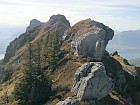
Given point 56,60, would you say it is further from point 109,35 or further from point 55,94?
point 109,35

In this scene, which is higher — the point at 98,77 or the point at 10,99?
the point at 98,77

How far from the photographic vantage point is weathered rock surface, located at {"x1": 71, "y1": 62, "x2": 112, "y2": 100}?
7107 cm

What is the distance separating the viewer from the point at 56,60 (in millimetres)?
100312

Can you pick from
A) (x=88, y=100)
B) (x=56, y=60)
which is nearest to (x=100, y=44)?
(x=56, y=60)

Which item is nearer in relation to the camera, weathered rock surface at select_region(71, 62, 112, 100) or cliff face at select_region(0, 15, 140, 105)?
weathered rock surface at select_region(71, 62, 112, 100)

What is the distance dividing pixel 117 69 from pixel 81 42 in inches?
548

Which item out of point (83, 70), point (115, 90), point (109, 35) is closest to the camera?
point (83, 70)

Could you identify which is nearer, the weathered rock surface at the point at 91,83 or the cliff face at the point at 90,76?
the weathered rock surface at the point at 91,83

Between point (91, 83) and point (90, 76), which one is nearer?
point (91, 83)

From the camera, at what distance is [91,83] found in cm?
7194

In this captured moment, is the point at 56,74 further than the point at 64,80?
Yes

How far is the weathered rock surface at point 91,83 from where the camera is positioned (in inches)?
2798

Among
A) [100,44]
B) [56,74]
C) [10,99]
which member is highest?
[100,44]

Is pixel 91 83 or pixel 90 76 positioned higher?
pixel 90 76
